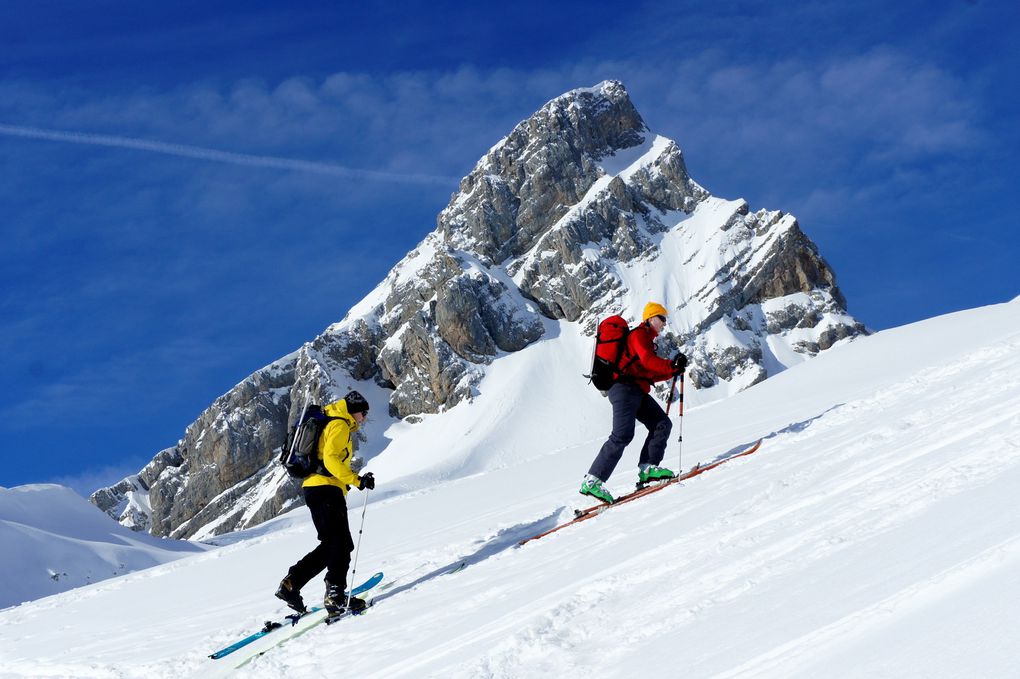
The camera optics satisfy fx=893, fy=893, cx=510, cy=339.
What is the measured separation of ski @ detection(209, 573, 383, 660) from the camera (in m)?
7.42

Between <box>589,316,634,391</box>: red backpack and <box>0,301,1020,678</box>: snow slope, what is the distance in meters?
1.42

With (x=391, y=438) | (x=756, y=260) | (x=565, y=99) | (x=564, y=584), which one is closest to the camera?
(x=564, y=584)


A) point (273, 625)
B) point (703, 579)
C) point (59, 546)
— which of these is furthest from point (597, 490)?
point (59, 546)

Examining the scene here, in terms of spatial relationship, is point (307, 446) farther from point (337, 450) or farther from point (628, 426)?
point (628, 426)

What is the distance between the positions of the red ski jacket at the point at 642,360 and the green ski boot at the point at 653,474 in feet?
3.15

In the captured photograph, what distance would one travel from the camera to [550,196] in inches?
6427

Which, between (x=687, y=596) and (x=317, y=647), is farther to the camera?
(x=317, y=647)

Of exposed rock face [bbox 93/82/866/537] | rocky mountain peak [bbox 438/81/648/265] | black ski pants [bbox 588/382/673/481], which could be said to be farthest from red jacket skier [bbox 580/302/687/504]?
rocky mountain peak [bbox 438/81/648/265]

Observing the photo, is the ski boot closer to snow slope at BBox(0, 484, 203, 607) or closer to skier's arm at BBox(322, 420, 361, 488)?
skier's arm at BBox(322, 420, 361, 488)

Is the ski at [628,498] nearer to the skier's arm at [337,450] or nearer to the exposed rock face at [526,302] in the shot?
the skier's arm at [337,450]

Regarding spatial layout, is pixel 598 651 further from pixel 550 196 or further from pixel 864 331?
pixel 550 196

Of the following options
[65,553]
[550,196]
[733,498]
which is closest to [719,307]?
[550,196]

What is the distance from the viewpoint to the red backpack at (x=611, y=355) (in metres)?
9.78

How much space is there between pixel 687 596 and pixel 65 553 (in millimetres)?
19250
